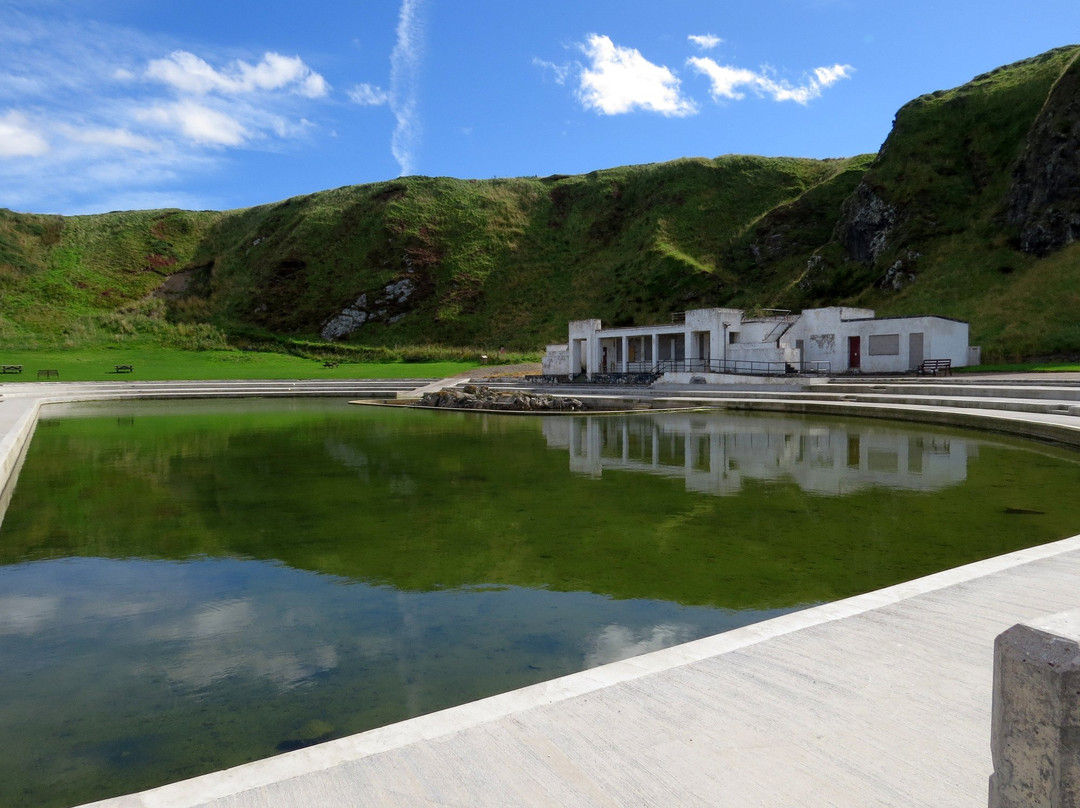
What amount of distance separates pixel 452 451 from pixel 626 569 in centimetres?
927

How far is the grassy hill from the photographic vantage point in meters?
48.8

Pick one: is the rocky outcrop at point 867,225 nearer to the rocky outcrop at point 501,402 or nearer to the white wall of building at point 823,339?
the white wall of building at point 823,339

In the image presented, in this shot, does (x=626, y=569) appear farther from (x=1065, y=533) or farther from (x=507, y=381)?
(x=507, y=381)

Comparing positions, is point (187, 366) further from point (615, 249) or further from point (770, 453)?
point (615, 249)

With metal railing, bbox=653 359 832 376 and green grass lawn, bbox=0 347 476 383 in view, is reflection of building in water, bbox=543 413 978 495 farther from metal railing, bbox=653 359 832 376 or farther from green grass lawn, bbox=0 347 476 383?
green grass lawn, bbox=0 347 476 383

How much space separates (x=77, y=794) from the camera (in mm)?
3453

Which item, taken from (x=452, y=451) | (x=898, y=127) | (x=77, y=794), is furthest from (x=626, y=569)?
(x=898, y=127)

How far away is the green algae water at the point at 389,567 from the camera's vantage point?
4.30 metres

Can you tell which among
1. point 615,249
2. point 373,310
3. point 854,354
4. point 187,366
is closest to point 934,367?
point 854,354

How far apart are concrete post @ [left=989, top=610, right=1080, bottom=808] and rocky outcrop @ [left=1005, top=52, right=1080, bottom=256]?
5497cm

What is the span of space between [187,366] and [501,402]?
106ft

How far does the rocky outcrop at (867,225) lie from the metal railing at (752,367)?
80.1ft

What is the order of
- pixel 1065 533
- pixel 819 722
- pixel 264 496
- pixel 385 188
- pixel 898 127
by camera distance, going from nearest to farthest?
pixel 819 722, pixel 1065 533, pixel 264 496, pixel 898 127, pixel 385 188

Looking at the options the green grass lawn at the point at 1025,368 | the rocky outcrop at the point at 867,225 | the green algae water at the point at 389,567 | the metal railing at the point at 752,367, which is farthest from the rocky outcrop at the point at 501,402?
the rocky outcrop at the point at 867,225
